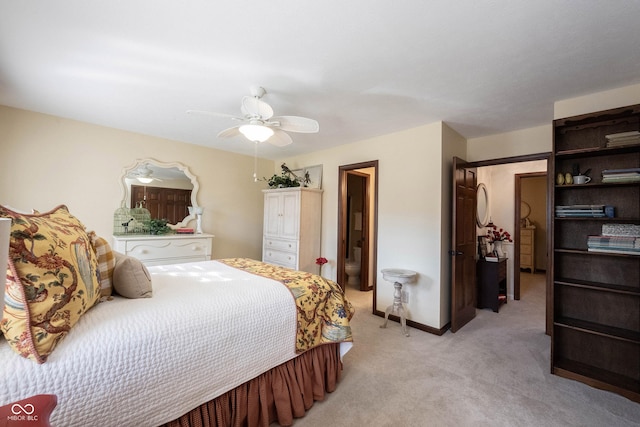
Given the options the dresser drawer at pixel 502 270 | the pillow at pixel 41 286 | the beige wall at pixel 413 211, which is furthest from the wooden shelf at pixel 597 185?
the pillow at pixel 41 286

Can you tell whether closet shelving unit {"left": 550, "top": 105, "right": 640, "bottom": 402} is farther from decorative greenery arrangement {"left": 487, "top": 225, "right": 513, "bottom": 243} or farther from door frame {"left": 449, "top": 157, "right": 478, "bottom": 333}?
decorative greenery arrangement {"left": 487, "top": 225, "right": 513, "bottom": 243}

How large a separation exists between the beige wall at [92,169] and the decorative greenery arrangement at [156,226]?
0.41 meters

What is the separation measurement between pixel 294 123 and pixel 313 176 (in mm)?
2184

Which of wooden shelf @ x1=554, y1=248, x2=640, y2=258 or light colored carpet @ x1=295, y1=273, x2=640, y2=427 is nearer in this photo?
light colored carpet @ x1=295, y1=273, x2=640, y2=427

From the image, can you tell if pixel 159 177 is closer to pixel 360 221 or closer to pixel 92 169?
pixel 92 169

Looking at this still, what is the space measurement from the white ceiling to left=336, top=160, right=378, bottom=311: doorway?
125cm

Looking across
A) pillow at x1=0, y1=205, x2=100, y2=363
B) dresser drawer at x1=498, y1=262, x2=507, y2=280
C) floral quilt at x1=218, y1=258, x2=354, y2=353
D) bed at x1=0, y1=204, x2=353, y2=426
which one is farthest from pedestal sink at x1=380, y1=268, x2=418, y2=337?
pillow at x1=0, y1=205, x2=100, y2=363

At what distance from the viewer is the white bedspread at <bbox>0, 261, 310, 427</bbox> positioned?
3.06ft

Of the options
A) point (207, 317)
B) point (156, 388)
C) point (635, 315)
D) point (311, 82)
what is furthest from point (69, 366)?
point (635, 315)

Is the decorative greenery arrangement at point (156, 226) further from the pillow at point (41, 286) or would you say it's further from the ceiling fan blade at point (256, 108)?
the pillow at point (41, 286)

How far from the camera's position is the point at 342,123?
10.0 ft

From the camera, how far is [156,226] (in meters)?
3.56

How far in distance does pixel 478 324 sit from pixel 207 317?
10.6 feet

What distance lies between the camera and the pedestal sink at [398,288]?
291 centimetres
